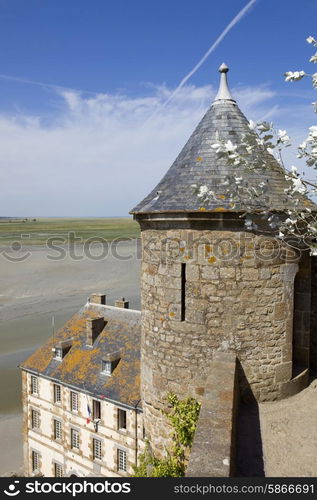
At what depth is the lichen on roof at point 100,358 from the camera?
49.9 feet

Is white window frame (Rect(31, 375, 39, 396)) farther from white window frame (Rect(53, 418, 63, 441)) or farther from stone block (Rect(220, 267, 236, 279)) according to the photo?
stone block (Rect(220, 267, 236, 279))

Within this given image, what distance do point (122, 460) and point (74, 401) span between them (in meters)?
3.28

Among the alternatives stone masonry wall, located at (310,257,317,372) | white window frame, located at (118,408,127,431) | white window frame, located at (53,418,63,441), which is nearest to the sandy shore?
white window frame, located at (53,418,63,441)

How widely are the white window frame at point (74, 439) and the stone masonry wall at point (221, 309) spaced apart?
12.1m

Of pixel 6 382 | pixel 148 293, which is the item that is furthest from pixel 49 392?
pixel 148 293

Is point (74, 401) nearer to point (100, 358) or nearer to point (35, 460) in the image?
point (100, 358)

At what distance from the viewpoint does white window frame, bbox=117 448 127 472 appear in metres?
14.6

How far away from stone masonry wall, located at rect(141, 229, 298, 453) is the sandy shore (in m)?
15.2

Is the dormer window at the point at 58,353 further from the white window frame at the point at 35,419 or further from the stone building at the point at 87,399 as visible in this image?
the white window frame at the point at 35,419

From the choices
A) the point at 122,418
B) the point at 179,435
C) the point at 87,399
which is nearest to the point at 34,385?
the point at 87,399

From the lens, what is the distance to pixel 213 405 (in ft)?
14.9

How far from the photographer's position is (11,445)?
61.7 ft

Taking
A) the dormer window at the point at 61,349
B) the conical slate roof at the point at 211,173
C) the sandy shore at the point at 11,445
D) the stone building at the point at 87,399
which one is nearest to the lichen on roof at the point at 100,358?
the stone building at the point at 87,399

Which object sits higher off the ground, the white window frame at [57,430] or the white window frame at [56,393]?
the white window frame at [56,393]
